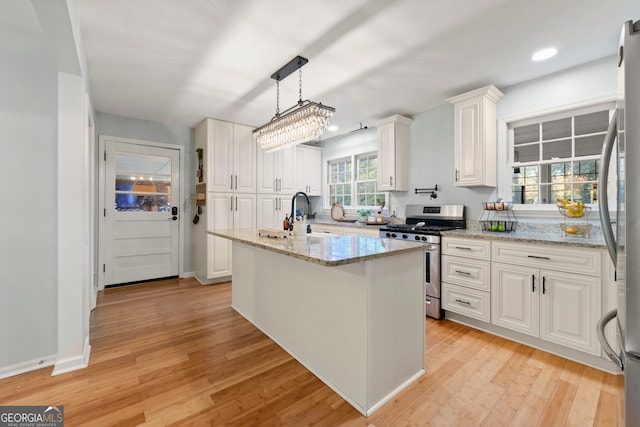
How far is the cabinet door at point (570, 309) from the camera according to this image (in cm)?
206

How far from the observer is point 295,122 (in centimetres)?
256

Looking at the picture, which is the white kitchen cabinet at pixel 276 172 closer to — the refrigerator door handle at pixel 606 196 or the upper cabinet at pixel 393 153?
the upper cabinet at pixel 393 153

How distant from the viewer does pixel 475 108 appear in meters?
3.05

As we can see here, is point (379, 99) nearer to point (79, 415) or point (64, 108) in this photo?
point (64, 108)

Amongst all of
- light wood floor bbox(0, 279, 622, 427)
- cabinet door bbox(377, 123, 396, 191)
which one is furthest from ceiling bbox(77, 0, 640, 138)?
light wood floor bbox(0, 279, 622, 427)

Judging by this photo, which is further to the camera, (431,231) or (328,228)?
(328,228)

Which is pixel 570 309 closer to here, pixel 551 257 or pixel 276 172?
pixel 551 257

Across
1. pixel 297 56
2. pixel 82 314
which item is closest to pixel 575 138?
pixel 297 56

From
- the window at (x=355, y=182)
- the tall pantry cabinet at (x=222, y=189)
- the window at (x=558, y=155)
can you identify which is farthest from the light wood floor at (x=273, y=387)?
the window at (x=355, y=182)

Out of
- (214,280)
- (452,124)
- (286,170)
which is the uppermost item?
(452,124)

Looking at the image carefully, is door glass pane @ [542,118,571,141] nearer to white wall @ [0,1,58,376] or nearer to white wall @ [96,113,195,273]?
white wall @ [0,1,58,376]

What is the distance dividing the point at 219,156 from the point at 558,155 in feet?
13.6

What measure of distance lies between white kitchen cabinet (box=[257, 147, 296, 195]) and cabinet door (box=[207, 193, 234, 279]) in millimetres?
634

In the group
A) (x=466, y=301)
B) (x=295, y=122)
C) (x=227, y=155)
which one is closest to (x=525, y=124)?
(x=466, y=301)
